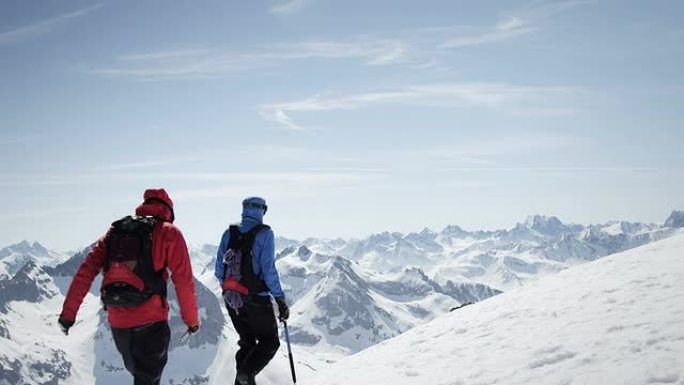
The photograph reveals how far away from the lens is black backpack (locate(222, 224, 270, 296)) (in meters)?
9.74

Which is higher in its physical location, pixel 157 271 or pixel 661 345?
pixel 157 271

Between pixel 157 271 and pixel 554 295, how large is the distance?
1034 cm

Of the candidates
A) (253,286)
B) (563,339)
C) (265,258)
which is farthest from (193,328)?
(563,339)

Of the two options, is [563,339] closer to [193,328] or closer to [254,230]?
[254,230]

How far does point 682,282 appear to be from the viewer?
11305mm

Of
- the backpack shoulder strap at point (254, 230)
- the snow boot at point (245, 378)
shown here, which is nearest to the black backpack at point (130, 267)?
the backpack shoulder strap at point (254, 230)

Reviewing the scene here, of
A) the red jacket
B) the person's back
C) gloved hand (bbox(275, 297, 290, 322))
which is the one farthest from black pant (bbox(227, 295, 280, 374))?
the red jacket

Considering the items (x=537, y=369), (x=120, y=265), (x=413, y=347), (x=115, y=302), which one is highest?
(x=120, y=265)

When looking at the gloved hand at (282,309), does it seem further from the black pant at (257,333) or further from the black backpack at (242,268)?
the black backpack at (242,268)

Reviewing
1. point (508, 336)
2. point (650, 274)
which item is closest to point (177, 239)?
point (508, 336)

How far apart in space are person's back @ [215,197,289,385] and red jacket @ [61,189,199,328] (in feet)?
5.20

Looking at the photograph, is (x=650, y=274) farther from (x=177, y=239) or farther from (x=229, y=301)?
(x=177, y=239)

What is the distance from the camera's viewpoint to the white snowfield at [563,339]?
7.78m

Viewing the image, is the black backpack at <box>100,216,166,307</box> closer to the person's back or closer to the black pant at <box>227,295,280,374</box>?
the person's back
